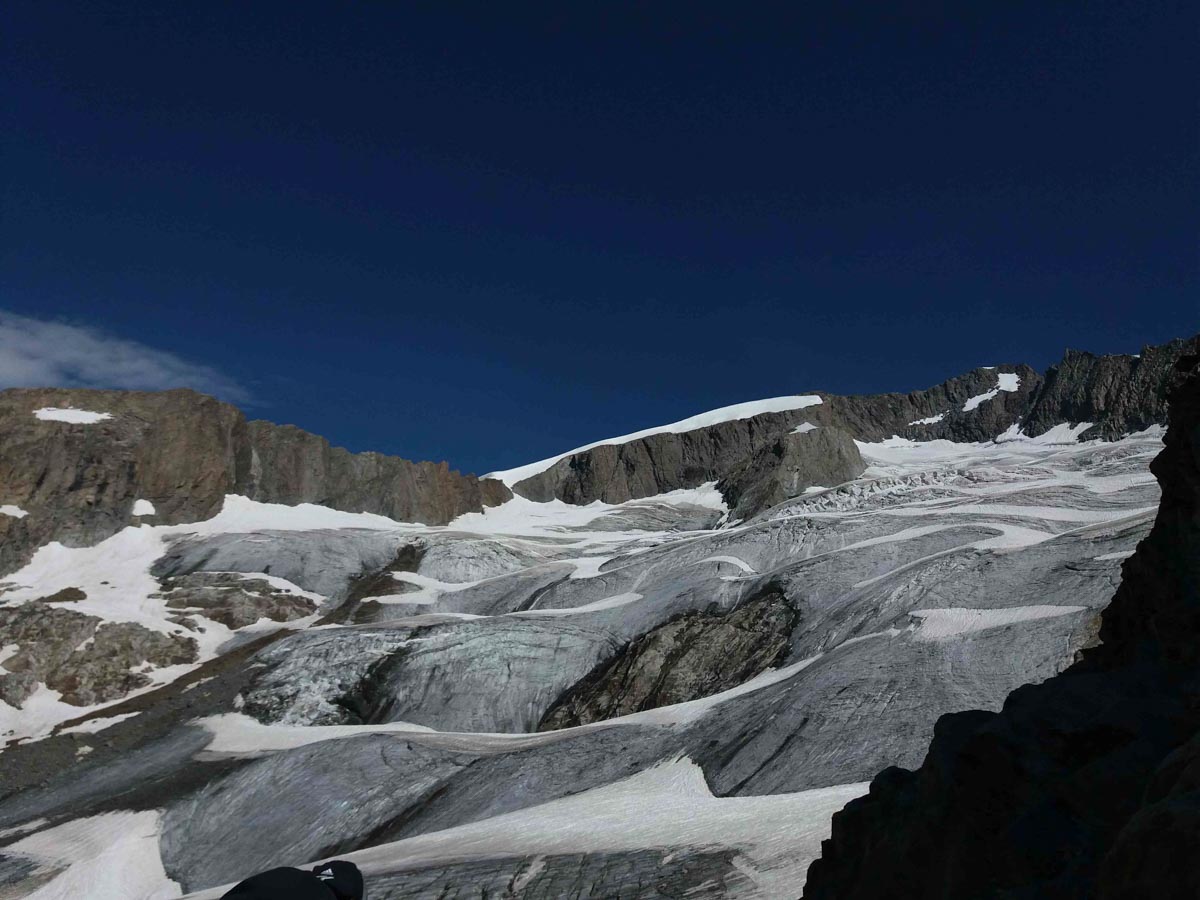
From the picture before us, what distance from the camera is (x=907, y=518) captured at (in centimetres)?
5547

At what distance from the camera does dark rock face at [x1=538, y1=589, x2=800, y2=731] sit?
39906mm

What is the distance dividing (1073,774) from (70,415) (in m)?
117

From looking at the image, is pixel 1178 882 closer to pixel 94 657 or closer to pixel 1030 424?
pixel 94 657

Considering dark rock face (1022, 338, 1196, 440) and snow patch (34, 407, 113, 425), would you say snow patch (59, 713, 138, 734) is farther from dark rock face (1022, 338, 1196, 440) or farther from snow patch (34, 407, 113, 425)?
dark rock face (1022, 338, 1196, 440)

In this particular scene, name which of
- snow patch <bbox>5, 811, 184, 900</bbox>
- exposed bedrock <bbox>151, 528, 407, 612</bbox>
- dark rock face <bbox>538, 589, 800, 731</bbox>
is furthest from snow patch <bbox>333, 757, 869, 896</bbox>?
exposed bedrock <bbox>151, 528, 407, 612</bbox>

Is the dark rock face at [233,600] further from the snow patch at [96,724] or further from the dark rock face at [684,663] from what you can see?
the dark rock face at [684,663]

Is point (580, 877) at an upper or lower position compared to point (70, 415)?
lower

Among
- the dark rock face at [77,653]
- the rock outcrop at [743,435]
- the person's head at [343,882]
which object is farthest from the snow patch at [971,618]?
the rock outcrop at [743,435]

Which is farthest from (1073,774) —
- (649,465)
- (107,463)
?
(649,465)

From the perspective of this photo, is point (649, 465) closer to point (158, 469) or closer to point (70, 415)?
point (158, 469)

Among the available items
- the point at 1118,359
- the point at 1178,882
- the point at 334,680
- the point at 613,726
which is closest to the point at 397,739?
the point at 613,726

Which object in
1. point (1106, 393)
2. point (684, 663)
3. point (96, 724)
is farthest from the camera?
point (1106, 393)

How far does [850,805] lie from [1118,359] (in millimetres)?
207621

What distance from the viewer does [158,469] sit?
102562 millimetres
